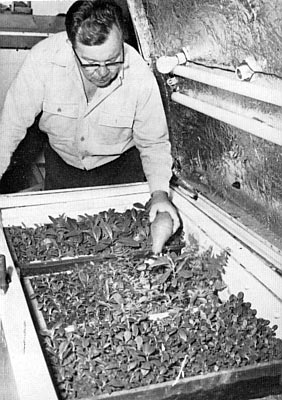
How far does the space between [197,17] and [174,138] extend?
637 millimetres

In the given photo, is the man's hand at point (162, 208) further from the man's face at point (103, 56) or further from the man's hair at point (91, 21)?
the man's hair at point (91, 21)

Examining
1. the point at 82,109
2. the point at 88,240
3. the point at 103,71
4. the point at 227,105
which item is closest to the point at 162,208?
the point at 88,240

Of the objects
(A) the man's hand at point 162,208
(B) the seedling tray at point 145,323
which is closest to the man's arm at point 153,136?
(A) the man's hand at point 162,208

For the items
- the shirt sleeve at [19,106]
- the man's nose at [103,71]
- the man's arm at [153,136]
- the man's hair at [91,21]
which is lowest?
the man's arm at [153,136]

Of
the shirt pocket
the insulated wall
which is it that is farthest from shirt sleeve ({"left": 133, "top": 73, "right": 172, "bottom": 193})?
the shirt pocket

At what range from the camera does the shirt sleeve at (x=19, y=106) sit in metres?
2.19

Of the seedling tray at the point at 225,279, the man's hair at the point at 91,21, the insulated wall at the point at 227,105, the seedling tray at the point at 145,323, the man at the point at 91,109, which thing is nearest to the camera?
the seedling tray at the point at 225,279

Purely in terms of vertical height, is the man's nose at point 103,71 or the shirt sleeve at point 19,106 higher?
the man's nose at point 103,71

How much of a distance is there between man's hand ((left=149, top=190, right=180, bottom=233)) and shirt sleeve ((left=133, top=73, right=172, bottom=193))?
0.18 meters

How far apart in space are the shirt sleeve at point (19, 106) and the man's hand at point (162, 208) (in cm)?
63

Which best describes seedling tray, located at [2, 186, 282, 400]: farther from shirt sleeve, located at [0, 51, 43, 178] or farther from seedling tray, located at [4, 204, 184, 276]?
shirt sleeve, located at [0, 51, 43, 178]

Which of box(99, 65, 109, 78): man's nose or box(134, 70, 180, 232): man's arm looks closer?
box(99, 65, 109, 78): man's nose

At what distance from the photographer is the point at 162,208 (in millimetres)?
1987

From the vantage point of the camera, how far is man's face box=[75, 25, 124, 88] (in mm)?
1874
